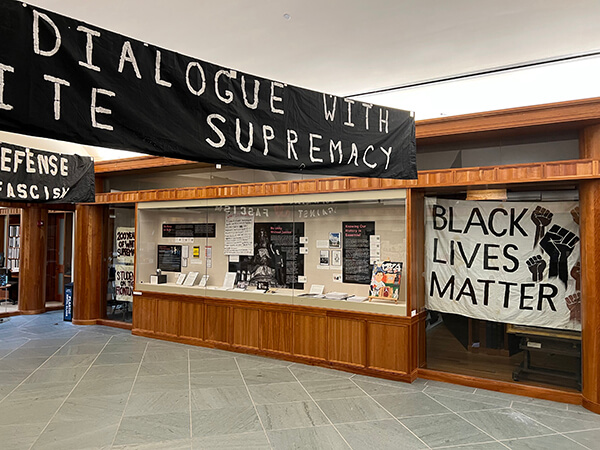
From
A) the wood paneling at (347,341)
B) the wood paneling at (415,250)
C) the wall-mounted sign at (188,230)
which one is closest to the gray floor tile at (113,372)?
the wall-mounted sign at (188,230)

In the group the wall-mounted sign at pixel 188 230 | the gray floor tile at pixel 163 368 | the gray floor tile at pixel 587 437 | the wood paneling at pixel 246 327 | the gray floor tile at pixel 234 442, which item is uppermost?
the wall-mounted sign at pixel 188 230

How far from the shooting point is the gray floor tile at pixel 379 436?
134 inches

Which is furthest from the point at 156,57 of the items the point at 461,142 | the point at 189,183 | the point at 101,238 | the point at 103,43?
the point at 101,238

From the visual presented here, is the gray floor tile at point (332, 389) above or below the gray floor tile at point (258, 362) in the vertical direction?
below

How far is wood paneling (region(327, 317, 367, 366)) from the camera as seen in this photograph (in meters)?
5.21

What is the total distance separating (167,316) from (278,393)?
3.01 meters

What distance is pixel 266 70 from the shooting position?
428 cm

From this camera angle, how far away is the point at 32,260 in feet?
29.8

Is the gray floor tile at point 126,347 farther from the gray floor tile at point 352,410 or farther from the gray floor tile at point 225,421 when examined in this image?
the gray floor tile at point 352,410

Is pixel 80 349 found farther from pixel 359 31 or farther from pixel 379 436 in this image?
pixel 359 31

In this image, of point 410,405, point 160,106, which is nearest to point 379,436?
point 410,405

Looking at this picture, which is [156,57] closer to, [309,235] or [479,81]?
[479,81]

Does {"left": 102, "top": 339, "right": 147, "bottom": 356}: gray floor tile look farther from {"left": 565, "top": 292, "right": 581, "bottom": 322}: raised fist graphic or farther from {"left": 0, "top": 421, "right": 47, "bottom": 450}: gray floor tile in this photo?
{"left": 565, "top": 292, "right": 581, "bottom": 322}: raised fist graphic

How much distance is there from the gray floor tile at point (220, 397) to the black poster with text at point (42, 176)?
2718 millimetres
